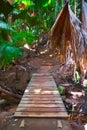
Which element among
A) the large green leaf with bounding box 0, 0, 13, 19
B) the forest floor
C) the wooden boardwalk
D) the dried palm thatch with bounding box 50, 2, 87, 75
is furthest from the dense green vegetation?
the dried palm thatch with bounding box 50, 2, 87, 75

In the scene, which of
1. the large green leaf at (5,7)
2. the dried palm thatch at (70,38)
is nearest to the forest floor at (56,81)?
the large green leaf at (5,7)

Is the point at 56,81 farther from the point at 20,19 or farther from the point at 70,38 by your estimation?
the point at 70,38

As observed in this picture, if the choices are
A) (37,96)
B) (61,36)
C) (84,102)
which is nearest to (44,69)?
(84,102)

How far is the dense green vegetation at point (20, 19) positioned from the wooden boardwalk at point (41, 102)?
1.10 metres

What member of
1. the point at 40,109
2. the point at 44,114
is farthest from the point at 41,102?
the point at 44,114

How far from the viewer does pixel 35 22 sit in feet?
32.3

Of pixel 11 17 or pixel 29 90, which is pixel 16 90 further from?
pixel 11 17

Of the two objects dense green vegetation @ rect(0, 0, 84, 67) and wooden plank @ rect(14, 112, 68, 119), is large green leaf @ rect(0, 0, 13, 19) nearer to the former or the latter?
dense green vegetation @ rect(0, 0, 84, 67)

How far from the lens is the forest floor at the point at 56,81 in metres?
6.77

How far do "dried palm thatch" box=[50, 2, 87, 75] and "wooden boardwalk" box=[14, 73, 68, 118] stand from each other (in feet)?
6.93

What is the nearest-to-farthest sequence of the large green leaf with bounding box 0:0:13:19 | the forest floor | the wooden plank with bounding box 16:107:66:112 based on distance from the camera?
the wooden plank with bounding box 16:107:66:112 < the forest floor < the large green leaf with bounding box 0:0:13:19

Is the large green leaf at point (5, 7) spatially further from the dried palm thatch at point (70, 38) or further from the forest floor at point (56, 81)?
the dried palm thatch at point (70, 38)

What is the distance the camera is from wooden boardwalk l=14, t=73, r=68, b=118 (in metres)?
5.34

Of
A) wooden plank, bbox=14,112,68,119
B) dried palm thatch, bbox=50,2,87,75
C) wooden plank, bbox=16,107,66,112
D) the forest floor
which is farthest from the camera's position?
the forest floor
